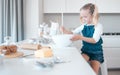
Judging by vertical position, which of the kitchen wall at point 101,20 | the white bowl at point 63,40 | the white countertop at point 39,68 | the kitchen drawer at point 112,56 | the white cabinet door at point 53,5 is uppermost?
the white cabinet door at point 53,5

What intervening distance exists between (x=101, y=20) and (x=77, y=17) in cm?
49

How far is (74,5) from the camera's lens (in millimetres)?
3982

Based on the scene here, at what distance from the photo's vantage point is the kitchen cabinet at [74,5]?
3.94m

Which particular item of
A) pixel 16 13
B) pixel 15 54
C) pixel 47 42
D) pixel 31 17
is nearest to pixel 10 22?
pixel 16 13

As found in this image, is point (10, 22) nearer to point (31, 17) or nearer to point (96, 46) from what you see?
point (31, 17)

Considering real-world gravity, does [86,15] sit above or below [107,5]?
below

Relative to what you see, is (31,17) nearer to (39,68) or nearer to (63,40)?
(63,40)

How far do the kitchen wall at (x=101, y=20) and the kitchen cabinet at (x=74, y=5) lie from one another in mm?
271

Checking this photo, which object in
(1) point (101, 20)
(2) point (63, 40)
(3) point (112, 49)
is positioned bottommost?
(3) point (112, 49)

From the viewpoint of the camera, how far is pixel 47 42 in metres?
2.11

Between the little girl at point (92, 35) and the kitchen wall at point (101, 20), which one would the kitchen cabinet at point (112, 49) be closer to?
the kitchen wall at point (101, 20)

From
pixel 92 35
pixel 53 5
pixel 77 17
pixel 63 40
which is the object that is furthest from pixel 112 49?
pixel 63 40

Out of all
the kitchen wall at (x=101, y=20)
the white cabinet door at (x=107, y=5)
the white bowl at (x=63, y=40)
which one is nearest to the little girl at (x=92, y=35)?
the white bowl at (x=63, y=40)

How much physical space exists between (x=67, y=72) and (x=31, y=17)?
2.45m
